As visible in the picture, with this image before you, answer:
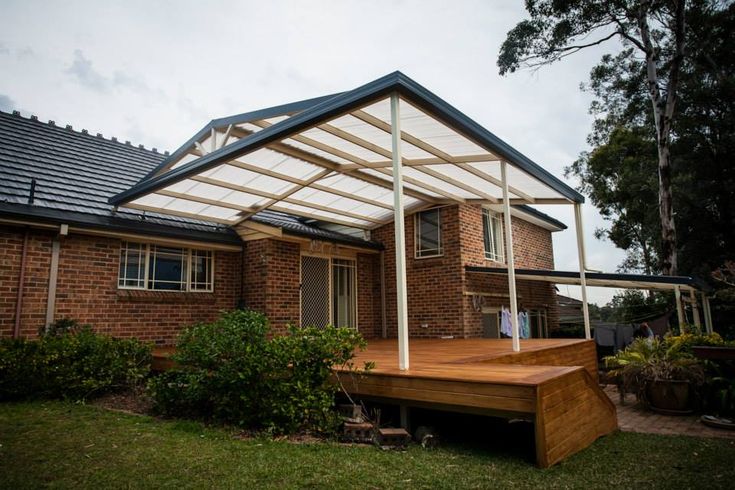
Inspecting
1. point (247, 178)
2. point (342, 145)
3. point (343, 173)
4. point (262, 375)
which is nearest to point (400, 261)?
point (262, 375)

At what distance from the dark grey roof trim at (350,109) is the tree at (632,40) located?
9.90 meters

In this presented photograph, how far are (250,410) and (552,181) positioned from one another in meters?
6.20

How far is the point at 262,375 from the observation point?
15.4 feet

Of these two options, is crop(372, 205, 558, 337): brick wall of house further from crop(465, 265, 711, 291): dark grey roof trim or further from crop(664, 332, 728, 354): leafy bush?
crop(664, 332, 728, 354): leafy bush

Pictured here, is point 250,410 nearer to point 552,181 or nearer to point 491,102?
point 552,181

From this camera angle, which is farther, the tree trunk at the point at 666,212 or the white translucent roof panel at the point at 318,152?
the tree trunk at the point at 666,212

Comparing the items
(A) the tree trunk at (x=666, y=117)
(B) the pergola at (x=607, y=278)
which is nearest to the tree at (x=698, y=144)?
(A) the tree trunk at (x=666, y=117)

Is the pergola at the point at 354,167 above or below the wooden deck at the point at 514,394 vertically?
above

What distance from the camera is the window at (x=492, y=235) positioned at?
40.4 feet

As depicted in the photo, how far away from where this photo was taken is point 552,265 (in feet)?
52.6

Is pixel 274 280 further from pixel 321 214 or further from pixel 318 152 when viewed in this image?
pixel 318 152

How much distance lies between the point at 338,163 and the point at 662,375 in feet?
20.6

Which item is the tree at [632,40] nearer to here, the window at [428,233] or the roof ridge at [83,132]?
the window at [428,233]

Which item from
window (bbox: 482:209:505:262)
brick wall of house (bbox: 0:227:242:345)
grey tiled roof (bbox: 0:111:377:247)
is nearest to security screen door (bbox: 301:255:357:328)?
grey tiled roof (bbox: 0:111:377:247)
